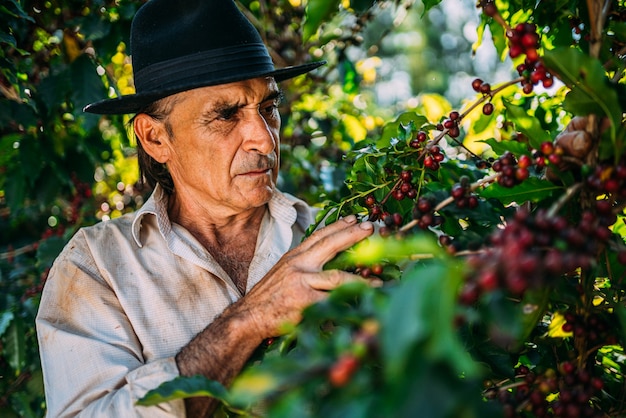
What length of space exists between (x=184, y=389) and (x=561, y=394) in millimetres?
714

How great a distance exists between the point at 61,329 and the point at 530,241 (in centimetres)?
159

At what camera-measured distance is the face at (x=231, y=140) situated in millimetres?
2201

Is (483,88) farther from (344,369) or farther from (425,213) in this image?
(344,369)

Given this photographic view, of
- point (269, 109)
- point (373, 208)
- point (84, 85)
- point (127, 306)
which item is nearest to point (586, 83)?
point (373, 208)

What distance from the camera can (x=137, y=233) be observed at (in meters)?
2.25

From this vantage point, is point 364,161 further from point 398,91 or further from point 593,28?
point 398,91

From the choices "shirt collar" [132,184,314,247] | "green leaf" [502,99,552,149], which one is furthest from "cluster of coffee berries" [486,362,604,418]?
"shirt collar" [132,184,314,247]

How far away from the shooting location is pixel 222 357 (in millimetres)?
1730

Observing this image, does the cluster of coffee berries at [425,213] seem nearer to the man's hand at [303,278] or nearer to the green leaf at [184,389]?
the man's hand at [303,278]

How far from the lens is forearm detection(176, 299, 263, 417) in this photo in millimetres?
1728

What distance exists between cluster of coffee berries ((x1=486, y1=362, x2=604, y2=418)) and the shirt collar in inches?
49.7

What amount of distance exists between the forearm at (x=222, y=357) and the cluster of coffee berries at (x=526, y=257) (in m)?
1.00

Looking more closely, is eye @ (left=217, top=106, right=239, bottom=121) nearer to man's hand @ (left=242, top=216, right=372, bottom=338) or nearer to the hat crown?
the hat crown

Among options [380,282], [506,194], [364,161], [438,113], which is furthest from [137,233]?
[438,113]
